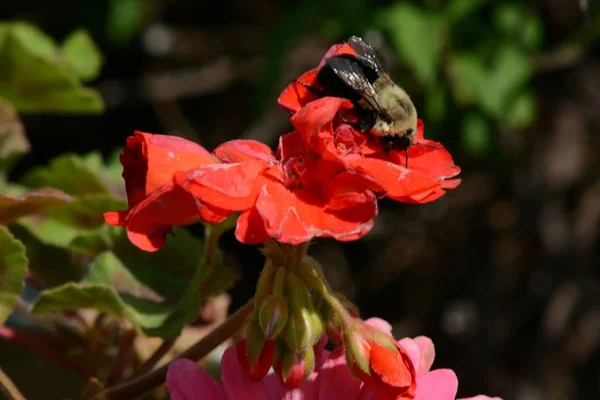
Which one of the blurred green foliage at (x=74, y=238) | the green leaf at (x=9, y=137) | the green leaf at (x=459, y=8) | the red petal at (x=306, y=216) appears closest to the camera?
the red petal at (x=306, y=216)

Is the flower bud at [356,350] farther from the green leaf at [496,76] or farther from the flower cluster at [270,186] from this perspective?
the green leaf at [496,76]

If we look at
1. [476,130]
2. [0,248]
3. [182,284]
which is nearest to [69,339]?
[182,284]

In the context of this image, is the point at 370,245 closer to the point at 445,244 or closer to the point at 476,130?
the point at 445,244

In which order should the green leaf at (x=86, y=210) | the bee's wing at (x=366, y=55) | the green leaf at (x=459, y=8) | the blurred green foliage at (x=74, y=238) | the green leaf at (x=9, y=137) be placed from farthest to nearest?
1. the green leaf at (x=459, y=8)
2. the green leaf at (x=9, y=137)
3. the green leaf at (x=86, y=210)
4. the blurred green foliage at (x=74, y=238)
5. the bee's wing at (x=366, y=55)

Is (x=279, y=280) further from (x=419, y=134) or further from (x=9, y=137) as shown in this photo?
(x=9, y=137)

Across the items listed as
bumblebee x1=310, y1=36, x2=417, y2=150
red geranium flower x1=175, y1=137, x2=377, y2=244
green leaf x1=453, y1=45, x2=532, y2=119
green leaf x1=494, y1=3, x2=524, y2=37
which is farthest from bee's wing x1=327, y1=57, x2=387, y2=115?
green leaf x1=494, y1=3, x2=524, y2=37

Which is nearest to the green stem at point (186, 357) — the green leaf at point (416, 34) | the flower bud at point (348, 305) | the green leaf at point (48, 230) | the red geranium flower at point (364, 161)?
the flower bud at point (348, 305)
